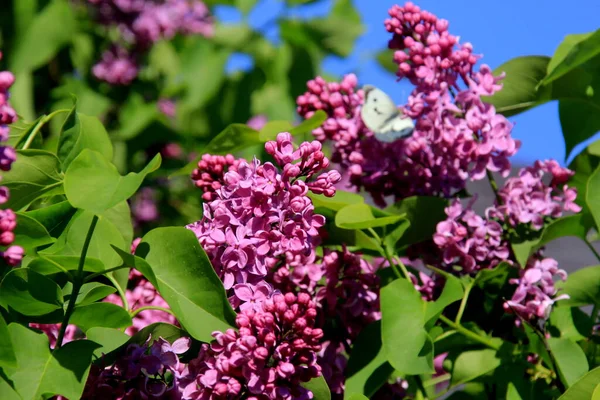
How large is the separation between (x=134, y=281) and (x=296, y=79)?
283cm

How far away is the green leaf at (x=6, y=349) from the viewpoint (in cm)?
99

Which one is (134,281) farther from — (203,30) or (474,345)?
(203,30)

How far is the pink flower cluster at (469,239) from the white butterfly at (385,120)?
15 cm

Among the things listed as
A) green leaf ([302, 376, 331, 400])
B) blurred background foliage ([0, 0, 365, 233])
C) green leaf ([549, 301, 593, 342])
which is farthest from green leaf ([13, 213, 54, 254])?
blurred background foliage ([0, 0, 365, 233])

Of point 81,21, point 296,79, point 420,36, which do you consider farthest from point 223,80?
point 420,36

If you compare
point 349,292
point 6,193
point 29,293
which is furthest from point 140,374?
point 349,292

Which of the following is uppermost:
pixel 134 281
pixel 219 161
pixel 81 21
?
pixel 219 161

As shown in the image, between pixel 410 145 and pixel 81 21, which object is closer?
pixel 410 145

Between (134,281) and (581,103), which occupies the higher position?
(581,103)

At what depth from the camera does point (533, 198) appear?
1.44 metres

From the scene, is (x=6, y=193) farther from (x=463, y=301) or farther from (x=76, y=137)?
(x=463, y=301)

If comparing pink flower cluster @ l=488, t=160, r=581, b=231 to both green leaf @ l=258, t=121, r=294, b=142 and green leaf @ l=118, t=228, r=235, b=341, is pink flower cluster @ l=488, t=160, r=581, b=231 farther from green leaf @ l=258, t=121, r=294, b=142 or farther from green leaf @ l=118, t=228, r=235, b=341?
green leaf @ l=118, t=228, r=235, b=341

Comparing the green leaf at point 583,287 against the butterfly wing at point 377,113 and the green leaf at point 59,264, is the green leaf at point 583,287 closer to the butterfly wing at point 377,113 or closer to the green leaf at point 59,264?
the butterfly wing at point 377,113

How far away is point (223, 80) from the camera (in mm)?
4336
